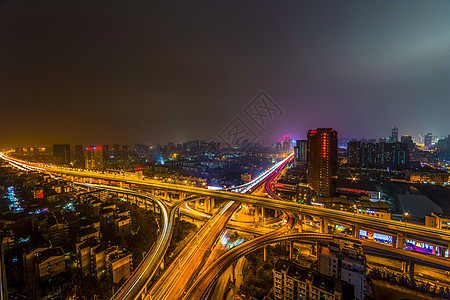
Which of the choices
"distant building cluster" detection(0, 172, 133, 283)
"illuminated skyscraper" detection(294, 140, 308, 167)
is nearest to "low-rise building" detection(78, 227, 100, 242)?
"distant building cluster" detection(0, 172, 133, 283)

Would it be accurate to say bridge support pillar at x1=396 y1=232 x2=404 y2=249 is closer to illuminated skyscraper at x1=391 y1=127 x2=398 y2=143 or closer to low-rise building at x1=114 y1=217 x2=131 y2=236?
low-rise building at x1=114 y1=217 x2=131 y2=236

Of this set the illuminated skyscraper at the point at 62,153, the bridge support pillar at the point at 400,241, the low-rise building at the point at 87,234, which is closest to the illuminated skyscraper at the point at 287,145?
the bridge support pillar at the point at 400,241

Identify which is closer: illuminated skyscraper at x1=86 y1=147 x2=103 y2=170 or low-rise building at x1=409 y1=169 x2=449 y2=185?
low-rise building at x1=409 y1=169 x2=449 y2=185

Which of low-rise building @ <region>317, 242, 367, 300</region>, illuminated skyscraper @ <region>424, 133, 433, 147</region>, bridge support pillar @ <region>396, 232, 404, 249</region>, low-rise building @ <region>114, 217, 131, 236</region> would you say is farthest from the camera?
illuminated skyscraper @ <region>424, 133, 433, 147</region>

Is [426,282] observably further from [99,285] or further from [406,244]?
[99,285]

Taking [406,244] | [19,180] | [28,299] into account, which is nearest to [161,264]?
[28,299]

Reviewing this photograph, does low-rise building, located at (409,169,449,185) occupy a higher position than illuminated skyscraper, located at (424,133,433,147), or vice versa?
illuminated skyscraper, located at (424,133,433,147)
